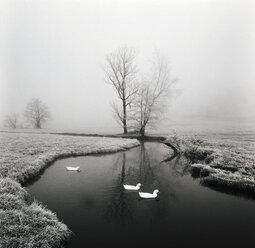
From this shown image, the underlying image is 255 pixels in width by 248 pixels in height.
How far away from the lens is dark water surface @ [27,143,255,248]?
924 centimetres

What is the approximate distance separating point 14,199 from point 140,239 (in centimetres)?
635

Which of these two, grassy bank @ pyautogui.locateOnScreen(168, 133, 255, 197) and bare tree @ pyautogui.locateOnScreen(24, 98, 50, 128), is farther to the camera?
bare tree @ pyautogui.locateOnScreen(24, 98, 50, 128)

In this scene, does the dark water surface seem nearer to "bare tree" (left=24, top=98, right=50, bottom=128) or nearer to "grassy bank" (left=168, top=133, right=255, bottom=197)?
"grassy bank" (left=168, top=133, right=255, bottom=197)

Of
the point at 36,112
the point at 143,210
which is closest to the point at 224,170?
the point at 143,210

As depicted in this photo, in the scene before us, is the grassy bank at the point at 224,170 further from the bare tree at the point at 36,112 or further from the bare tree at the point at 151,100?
the bare tree at the point at 36,112

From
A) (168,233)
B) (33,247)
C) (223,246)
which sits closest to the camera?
(33,247)

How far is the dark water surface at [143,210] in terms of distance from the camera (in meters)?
9.24

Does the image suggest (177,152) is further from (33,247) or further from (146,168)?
(33,247)

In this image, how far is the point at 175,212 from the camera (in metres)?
11.6

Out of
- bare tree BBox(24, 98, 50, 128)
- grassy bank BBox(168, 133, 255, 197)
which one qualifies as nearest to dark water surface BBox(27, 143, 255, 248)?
grassy bank BBox(168, 133, 255, 197)

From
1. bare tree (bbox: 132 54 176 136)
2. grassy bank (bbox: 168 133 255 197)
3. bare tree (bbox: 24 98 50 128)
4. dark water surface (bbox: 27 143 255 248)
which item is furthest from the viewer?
bare tree (bbox: 24 98 50 128)

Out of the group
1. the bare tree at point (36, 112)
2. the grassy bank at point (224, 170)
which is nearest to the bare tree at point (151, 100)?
the grassy bank at point (224, 170)

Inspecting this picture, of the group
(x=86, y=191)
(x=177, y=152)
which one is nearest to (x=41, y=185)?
(x=86, y=191)

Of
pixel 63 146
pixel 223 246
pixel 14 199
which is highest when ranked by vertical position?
pixel 63 146
